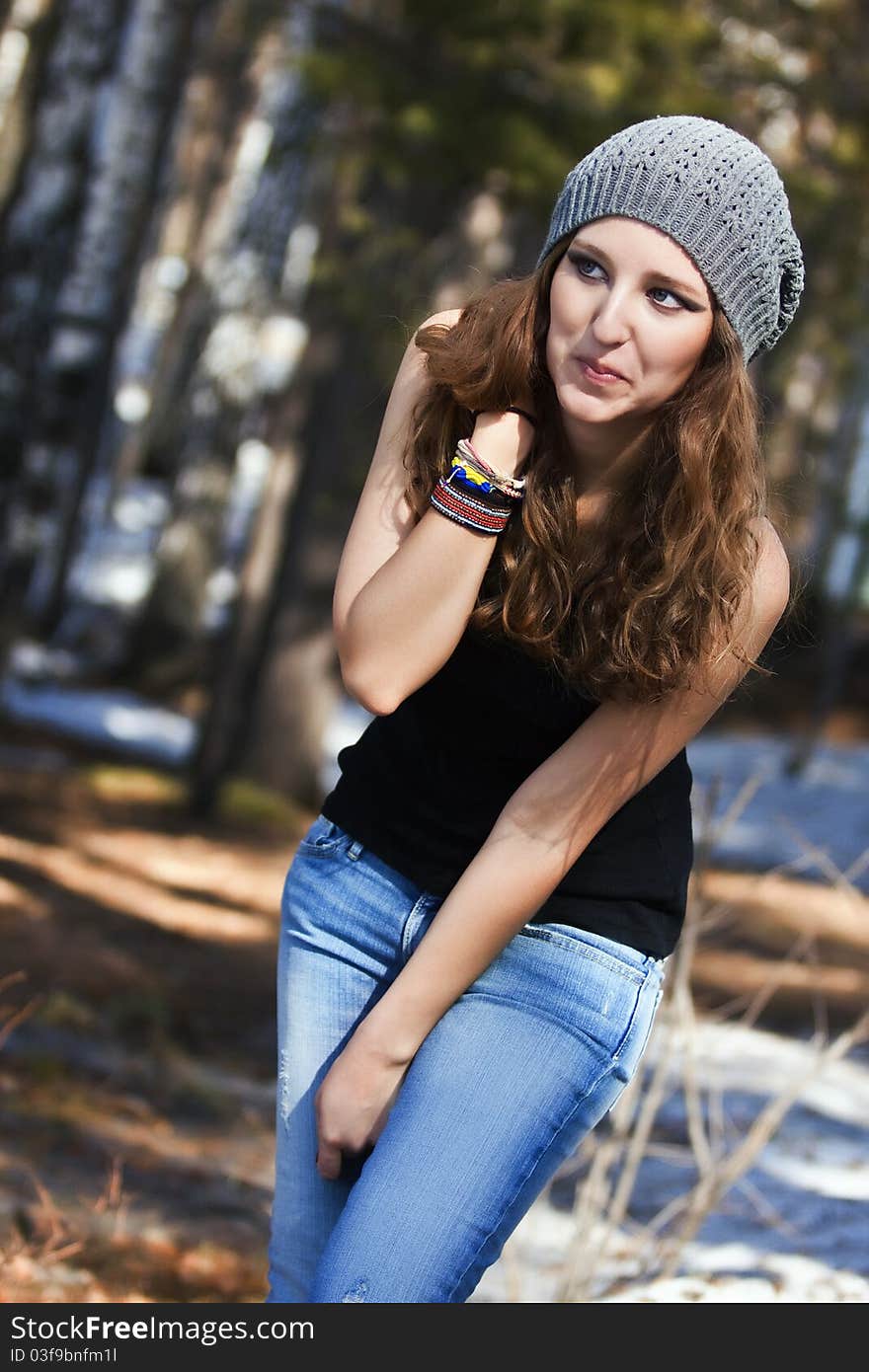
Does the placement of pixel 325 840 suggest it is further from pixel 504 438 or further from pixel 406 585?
pixel 504 438

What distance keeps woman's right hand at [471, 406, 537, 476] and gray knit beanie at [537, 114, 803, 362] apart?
0.25 metres

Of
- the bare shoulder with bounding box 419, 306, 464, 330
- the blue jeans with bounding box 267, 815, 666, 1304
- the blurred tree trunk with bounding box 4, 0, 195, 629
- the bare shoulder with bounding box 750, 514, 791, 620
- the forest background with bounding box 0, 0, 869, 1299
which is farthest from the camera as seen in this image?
the blurred tree trunk with bounding box 4, 0, 195, 629

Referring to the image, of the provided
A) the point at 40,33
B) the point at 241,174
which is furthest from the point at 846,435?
the point at 241,174

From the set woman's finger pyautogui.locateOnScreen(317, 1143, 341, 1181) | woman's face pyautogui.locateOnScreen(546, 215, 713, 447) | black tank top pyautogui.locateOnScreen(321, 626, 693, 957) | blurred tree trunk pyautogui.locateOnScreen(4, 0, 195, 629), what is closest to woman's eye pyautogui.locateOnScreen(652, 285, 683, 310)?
woman's face pyautogui.locateOnScreen(546, 215, 713, 447)

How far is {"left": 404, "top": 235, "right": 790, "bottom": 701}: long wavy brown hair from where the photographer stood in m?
1.99

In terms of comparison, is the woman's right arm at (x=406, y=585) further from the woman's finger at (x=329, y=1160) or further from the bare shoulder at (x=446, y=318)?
the woman's finger at (x=329, y=1160)

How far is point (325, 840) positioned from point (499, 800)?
0.25 metres

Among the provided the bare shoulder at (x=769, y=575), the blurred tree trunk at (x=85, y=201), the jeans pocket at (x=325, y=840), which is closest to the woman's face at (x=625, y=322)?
the bare shoulder at (x=769, y=575)

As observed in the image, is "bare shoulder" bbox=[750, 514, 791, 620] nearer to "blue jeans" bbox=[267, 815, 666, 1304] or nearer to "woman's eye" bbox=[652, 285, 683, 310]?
"woman's eye" bbox=[652, 285, 683, 310]

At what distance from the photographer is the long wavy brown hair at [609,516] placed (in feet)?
6.54

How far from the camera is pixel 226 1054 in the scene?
616 centimetres

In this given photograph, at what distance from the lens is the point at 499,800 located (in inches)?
83.8
